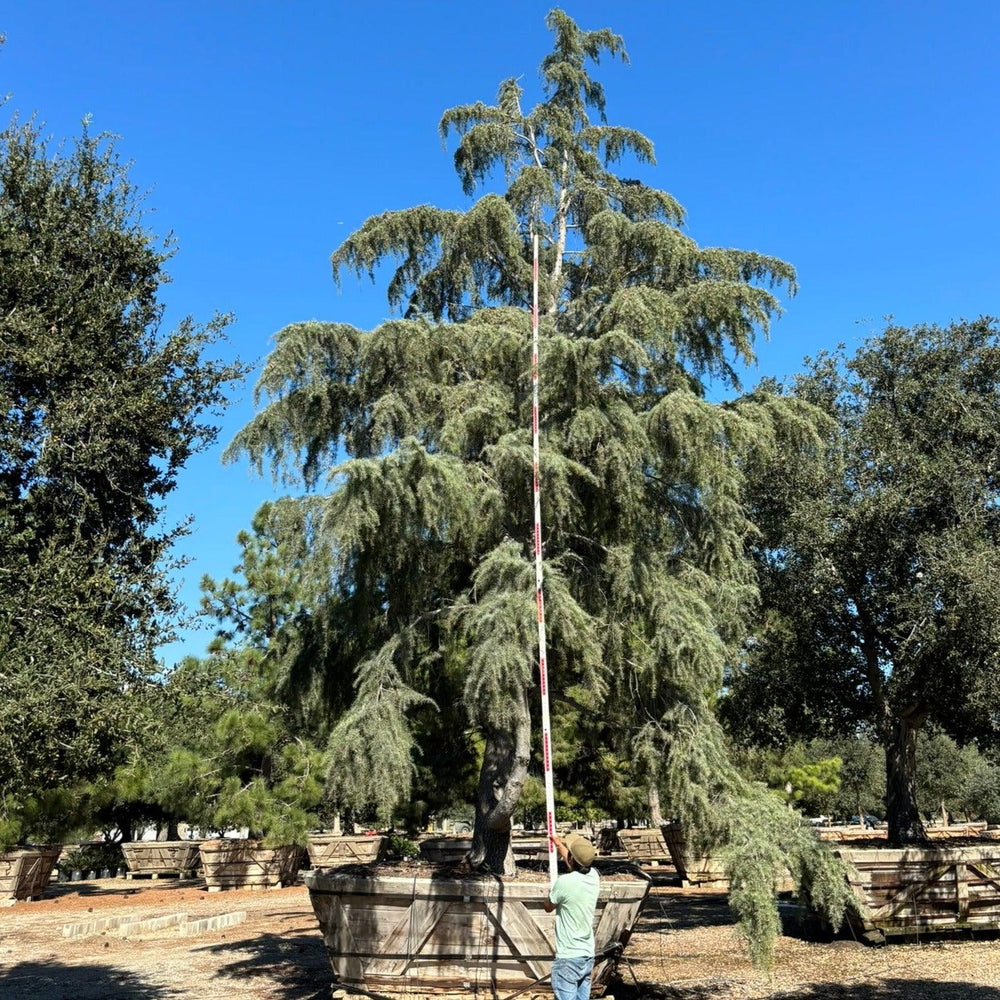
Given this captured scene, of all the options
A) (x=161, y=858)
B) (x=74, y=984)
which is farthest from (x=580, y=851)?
(x=161, y=858)

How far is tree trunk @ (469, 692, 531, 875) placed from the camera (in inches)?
413

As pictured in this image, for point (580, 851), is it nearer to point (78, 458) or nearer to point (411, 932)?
point (411, 932)

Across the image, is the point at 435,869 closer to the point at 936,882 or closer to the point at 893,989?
the point at 893,989

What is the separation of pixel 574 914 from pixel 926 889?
8.57 meters

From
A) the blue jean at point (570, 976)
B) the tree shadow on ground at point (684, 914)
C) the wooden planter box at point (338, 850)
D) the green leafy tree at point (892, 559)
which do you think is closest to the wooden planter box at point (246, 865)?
the wooden planter box at point (338, 850)

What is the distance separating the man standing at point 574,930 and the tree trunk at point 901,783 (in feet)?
35.7

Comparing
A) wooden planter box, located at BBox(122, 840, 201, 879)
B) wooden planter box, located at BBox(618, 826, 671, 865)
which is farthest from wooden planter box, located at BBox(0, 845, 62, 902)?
wooden planter box, located at BBox(618, 826, 671, 865)

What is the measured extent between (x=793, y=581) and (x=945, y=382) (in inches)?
166

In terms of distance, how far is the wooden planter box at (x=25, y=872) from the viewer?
2033 cm

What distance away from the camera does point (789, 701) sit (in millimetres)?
16859

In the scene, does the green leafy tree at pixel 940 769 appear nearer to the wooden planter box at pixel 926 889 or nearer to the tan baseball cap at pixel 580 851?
the wooden planter box at pixel 926 889

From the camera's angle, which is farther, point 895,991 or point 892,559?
point 892,559

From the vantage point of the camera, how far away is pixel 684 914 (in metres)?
16.5

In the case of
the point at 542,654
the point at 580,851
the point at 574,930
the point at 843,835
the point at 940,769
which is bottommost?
the point at 574,930
